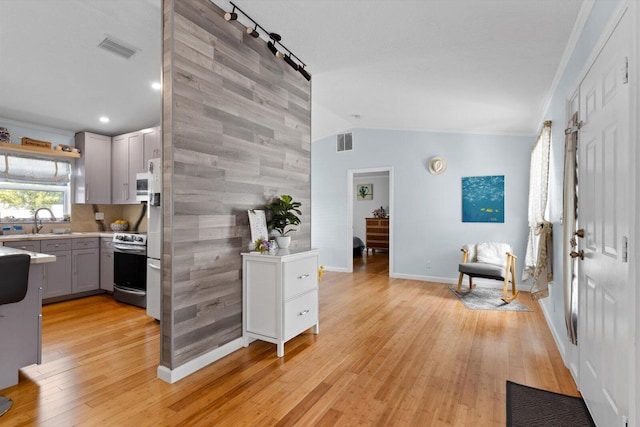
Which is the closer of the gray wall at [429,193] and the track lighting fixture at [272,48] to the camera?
the track lighting fixture at [272,48]

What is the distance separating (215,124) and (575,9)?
2746 millimetres

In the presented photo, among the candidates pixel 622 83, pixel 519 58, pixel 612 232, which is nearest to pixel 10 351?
pixel 612 232

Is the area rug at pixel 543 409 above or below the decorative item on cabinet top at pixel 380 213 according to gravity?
below

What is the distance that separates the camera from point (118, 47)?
3.01 m

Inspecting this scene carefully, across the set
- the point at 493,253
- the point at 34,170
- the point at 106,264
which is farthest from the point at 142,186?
the point at 493,253

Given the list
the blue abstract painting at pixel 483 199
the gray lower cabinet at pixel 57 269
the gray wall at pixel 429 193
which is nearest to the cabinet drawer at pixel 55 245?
the gray lower cabinet at pixel 57 269

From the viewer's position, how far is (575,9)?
217 cm

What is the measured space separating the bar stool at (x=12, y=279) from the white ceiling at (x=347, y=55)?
1.89 metres

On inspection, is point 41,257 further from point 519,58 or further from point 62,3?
point 519,58

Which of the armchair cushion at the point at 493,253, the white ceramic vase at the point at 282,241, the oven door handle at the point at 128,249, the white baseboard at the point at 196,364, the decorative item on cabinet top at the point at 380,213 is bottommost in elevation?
the white baseboard at the point at 196,364

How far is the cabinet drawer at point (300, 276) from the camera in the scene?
2809 mm

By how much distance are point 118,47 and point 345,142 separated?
4.57m

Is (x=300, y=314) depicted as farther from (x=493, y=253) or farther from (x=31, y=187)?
(x=31, y=187)

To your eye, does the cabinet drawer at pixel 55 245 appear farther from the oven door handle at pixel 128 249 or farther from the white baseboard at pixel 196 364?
the white baseboard at pixel 196 364
